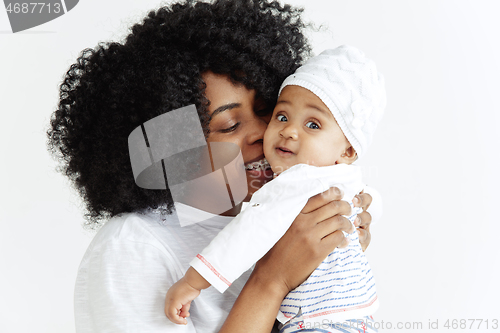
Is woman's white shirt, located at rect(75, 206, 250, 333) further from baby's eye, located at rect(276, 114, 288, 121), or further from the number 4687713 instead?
the number 4687713

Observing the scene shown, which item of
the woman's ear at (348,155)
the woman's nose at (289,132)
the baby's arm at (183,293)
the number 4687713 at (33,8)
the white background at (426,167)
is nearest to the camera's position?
the baby's arm at (183,293)

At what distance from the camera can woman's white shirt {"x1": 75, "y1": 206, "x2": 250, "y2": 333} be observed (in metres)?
1.10

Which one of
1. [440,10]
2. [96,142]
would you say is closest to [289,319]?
[96,142]

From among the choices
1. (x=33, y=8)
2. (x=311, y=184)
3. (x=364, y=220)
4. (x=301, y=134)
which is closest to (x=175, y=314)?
(x=311, y=184)

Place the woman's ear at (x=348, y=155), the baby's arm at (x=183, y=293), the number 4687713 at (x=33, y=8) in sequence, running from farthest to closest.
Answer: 1. the number 4687713 at (x=33, y=8)
2. the woman's ear at (x=348, y=155)
3. the baby's arm at (x=183, y=293)

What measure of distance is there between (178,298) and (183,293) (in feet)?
0.05

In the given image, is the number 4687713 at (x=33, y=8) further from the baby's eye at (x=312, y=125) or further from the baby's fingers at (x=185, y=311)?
the baby's fingers at (x=185, y=311)

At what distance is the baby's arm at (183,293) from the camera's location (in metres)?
1.06

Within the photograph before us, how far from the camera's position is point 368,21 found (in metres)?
2.47

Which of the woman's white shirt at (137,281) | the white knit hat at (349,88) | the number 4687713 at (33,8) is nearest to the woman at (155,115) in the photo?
the woman's white shirt at (137,281)

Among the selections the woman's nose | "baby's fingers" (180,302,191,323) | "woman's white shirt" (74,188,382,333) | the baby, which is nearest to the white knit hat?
the baby

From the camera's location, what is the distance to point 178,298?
1075 mm

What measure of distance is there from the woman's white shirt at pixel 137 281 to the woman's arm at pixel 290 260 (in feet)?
0.38

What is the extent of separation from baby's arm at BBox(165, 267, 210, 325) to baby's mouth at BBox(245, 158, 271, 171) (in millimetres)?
394
